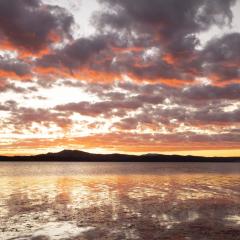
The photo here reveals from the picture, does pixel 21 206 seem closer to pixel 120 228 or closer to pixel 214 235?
pixel 120 228

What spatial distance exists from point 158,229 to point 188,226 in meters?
3.06

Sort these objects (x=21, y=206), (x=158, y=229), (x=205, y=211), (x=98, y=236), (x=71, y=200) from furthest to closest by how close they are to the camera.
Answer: (x=71, y=200), (x=21, y=206), (x=205, y=211), (x=158, y=229), (x=98, y=236)

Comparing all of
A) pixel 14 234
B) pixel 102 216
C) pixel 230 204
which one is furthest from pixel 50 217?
pixel 230 204

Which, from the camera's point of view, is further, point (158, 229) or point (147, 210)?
point (147, 210)

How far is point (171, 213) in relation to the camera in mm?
37312

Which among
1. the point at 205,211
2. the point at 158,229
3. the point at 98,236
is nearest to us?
the point at 98,236

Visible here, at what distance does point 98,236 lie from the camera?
26438mm

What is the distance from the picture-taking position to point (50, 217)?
3522 cm

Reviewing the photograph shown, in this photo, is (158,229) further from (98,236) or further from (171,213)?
(171,213)

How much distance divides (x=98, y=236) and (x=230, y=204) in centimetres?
2467

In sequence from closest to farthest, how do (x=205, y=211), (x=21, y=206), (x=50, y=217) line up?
(x=50, y=217)
(x=205, y=211)
(x=21, y=206)

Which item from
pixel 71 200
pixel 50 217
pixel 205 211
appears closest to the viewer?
pixel 50 217

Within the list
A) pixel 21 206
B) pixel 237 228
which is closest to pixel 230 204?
pixel 237 228

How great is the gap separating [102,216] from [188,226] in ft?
31.3
